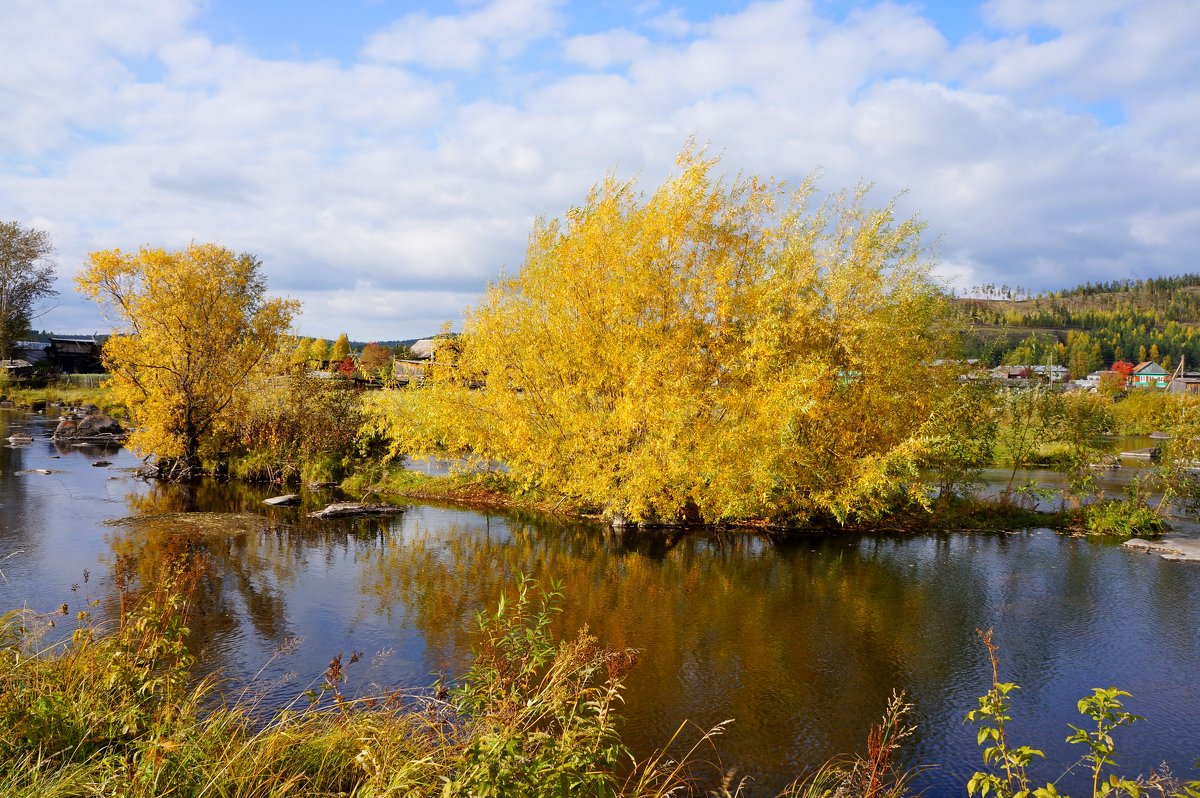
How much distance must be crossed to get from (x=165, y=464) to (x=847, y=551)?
2564cm

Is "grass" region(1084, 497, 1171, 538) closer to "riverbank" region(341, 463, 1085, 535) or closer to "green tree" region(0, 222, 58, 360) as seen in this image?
"riverbank" region(341, 463, 1085, 535)

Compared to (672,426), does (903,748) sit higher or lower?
lower

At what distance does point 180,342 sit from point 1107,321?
174 meters

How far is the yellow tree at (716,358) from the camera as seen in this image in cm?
1955

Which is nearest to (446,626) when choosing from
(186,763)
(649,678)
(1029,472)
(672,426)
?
(649,678)

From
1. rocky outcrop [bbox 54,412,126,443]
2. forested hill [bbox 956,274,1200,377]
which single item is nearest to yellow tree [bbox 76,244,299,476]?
rocky outcrop [bbox 54,412,126,443]

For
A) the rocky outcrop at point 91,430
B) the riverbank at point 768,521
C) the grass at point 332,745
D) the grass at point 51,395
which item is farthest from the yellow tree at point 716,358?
the grass at point 51,395

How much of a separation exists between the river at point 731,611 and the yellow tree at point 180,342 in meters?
5.70

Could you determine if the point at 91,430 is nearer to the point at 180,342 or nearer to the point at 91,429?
the point at 91,429

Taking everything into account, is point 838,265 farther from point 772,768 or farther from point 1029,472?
point 1029,472

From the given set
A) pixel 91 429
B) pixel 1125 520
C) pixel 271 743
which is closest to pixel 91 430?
pixel 91 429

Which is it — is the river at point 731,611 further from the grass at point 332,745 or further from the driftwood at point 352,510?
the grass at point 332,745

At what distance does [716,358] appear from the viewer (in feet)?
67.2

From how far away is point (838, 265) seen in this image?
68.7 feet
